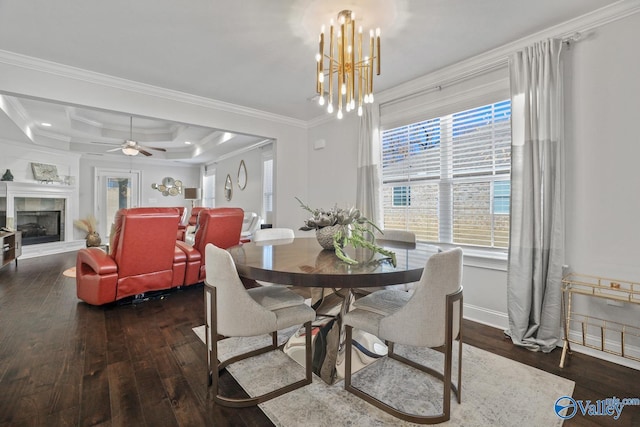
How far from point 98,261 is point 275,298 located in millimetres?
2374

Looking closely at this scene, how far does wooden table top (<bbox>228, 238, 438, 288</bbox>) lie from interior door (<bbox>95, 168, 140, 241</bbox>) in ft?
28.0

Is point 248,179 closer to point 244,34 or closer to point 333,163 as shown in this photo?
point 333,163

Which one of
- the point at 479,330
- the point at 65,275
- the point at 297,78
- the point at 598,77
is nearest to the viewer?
the point at 598,77

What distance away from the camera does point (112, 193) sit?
875 centimetres

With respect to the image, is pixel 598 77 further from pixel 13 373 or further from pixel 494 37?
pixel 13 373

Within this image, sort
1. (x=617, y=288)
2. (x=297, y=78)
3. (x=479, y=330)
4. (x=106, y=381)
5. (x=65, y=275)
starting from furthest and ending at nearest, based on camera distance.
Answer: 1. (x=65, y=275)
2. (x=297, y=78)
3. (x=479, y=330)
4. (x=617, y=288)
5. (x=106, y=381)

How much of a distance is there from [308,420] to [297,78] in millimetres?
3145

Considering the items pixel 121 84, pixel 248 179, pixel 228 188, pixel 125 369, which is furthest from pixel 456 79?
pixel 228 188

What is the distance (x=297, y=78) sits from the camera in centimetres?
334

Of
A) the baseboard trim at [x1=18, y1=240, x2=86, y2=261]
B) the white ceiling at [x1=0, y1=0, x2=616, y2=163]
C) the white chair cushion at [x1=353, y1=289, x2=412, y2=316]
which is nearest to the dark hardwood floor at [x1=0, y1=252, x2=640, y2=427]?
the white chair cushion at [x1=353, y1=289, x2=412, y2=316]

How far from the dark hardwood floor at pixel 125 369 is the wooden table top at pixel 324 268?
2.50 ft

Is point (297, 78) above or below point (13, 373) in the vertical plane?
above

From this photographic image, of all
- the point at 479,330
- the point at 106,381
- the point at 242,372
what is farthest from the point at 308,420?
the point at 479,330

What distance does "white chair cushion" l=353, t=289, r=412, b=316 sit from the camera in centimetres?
175
